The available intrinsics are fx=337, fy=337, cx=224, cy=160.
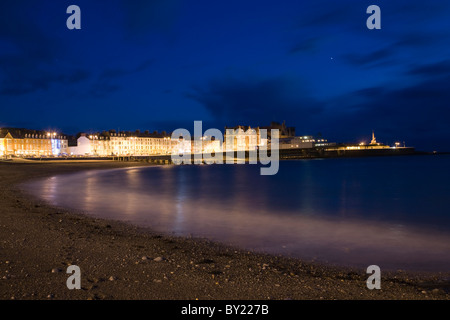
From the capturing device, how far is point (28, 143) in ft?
371

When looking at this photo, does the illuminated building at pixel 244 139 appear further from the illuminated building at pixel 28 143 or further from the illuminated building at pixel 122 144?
the illuminated building at pixel 28 143

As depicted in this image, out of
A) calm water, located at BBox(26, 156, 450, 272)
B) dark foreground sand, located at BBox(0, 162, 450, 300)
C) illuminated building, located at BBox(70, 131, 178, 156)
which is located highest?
illuminated building, located at BBox(70, 131, 178, 156)

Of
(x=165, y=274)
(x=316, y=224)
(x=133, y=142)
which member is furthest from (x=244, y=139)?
(x=165, y=274)

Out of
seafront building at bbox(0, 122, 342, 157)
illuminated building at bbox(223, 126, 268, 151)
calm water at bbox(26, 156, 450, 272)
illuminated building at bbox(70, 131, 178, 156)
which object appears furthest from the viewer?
illuminated building at bbox(223, 126, 268, 151)

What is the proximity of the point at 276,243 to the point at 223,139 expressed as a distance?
163350mm

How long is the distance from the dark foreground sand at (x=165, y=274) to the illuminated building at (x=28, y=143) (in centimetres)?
10703

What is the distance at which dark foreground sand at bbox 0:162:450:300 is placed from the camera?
4.93m

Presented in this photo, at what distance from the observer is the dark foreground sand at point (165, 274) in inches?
194

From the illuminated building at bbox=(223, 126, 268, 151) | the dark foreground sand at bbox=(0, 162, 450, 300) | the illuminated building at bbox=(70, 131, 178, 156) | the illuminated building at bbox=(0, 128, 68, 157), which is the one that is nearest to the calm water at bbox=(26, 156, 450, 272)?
the dark foreground sand at bbox=(0, 162, 450, 300)

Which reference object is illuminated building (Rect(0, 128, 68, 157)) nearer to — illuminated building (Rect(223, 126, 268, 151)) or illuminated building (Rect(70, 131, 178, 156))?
illuminated building (Rect(70, 131, 178, 156))

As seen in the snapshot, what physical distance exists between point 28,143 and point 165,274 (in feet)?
413

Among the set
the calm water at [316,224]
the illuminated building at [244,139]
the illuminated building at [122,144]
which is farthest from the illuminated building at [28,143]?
the calm water at [316,224]

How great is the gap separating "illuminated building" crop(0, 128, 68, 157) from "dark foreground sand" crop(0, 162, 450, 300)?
107 metres

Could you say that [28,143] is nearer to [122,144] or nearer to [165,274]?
[122,144]
